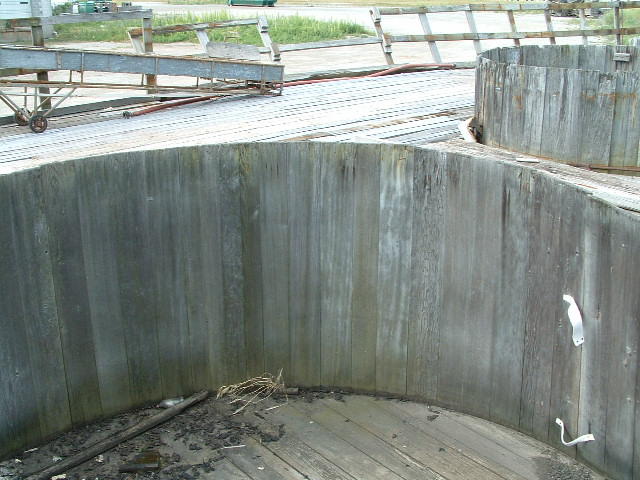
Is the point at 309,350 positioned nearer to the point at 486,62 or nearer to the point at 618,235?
the point at 618,235

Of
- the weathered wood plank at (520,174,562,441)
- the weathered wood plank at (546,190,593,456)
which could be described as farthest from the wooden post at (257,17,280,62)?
the weathered wood plank at (546,190,593,456)

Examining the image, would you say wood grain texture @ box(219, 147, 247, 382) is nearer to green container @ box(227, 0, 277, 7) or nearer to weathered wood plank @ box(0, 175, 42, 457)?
weathered wood plank @ box(0, 175, 42, 457)

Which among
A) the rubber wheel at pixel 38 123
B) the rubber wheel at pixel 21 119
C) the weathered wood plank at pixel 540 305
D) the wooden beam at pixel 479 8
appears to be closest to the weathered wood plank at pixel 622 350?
the weathered wood plank at pixel 540 305

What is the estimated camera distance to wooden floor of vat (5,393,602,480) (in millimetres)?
4695

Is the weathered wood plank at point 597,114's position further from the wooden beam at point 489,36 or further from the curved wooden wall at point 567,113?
the wooden beam at point 489,36

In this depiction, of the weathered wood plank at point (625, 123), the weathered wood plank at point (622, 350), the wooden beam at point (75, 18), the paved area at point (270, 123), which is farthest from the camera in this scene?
the wooden beam at point (75, 18)

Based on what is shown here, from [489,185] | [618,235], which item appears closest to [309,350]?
[489,185]

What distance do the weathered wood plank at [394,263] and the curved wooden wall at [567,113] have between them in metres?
1.73

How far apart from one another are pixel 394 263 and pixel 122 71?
3898 mm

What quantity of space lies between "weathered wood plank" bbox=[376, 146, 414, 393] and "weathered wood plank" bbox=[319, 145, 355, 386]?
8.3 inches

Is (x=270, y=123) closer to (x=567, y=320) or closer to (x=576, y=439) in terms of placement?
(x=567, y=320)

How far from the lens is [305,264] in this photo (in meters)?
5.64

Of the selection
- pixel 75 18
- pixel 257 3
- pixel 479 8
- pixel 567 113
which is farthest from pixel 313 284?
pixel 257 3

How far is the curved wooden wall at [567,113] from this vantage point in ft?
20.8
